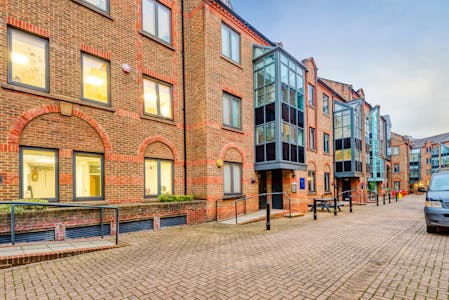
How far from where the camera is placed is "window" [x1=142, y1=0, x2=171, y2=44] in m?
10.2

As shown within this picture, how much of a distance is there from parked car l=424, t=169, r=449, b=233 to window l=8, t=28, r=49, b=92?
12.5 meters

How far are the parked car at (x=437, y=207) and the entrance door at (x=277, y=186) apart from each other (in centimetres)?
730

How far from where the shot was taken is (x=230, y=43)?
1257 cm

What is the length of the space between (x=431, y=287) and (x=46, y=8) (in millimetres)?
11522

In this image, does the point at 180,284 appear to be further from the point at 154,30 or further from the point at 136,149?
the point at 154,30

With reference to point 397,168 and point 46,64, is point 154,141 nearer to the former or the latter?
point 46,64

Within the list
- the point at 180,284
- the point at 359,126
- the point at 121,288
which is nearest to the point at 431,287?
the point at 180,284

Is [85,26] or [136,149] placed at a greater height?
[85,26]

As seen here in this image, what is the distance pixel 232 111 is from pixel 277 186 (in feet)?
17.9

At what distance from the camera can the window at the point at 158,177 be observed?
9742 millimetres

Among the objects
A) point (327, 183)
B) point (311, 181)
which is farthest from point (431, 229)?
point (327, 183)

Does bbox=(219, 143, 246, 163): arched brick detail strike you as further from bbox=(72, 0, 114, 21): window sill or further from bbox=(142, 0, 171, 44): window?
bbox=(72, 0, 114, 21): window sill

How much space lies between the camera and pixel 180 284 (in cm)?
407

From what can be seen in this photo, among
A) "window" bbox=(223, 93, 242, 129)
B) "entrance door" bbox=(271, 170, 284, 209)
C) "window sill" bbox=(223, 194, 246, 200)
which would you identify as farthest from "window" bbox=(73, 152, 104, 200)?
"entrance door" bbox=(271, 170, 284, 209)
